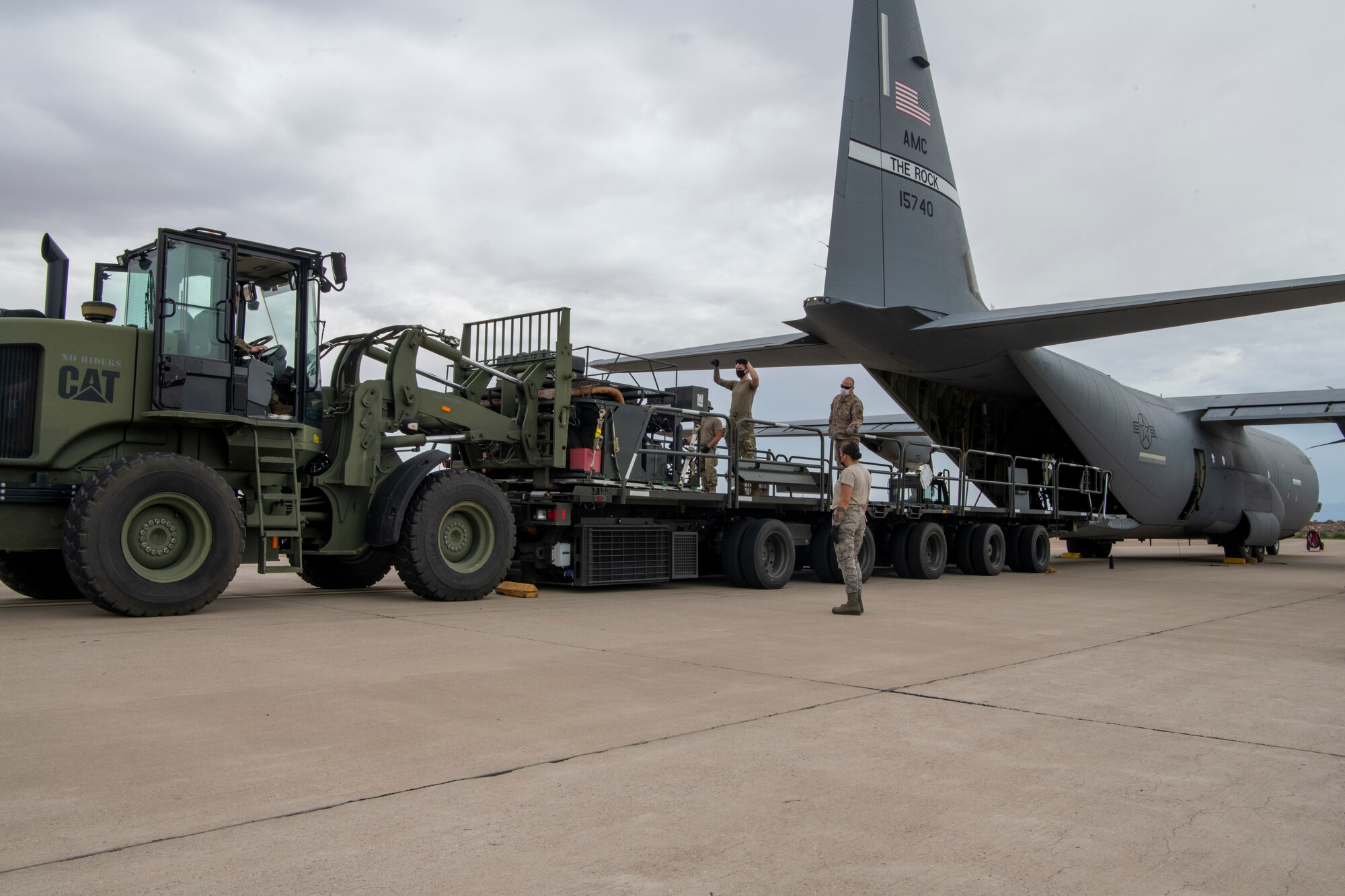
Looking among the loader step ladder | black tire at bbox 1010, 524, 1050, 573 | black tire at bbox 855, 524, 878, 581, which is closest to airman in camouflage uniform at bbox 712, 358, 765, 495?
black tire at bbox 855, 524, 878, 581

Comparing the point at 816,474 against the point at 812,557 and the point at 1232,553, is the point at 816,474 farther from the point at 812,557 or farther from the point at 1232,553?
the point at 1232,553

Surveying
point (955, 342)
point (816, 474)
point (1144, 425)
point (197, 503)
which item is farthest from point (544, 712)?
point (1144, 425)

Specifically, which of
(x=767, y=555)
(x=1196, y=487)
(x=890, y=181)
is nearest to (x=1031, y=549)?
(x=1196, y=487)

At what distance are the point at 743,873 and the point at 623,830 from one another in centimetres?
47

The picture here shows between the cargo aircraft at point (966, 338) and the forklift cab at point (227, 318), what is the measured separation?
4073 mm

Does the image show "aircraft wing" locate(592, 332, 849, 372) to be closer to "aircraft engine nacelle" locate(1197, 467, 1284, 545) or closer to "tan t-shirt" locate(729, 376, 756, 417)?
"tan t-shirt" locate(729, 376, 756, 417)

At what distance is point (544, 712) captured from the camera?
450 centimetres

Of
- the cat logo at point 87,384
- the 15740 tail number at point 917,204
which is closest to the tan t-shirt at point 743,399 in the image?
the 15740 tail number at point 917,204

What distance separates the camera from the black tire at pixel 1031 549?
1716cm

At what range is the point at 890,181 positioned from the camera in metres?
14.6

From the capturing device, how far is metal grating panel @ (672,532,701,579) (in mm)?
11414

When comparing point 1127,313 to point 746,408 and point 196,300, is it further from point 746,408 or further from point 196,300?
point 196,300

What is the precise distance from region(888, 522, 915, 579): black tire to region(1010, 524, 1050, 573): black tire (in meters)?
3.55

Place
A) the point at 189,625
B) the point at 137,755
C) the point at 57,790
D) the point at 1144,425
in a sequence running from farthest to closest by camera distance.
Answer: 1. the point at 1144,425
2. the point at 189,625
3. the point at 137,755
4. the point at 57,790
